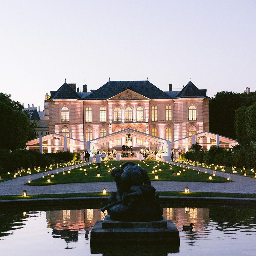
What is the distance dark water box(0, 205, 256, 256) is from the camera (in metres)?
8.20

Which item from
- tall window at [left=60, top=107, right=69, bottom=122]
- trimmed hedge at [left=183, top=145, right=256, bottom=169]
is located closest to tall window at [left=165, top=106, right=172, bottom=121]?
tall window at [left=60, top=107, right=69, bottom=122]

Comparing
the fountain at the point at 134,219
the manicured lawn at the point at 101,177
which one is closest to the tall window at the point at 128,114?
the manicured lawn at the point at 101,177

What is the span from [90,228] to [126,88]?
59.5m

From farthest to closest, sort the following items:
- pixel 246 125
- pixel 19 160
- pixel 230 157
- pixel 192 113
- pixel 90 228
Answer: pixel 192 113 < pixel 246 125 < pixel 230 157 < pixel 19 160 < pixel 90 228

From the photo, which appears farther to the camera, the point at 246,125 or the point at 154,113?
the point at 154,113

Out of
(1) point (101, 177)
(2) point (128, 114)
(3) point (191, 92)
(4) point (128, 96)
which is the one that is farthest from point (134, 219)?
(3) point (191, 92)

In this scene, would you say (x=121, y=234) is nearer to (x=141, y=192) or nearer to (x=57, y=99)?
(x=141, y=192)

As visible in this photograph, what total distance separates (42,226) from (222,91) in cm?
6629

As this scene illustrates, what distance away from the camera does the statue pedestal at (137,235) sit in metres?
8.55

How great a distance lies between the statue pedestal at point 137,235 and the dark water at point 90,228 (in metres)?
0.15

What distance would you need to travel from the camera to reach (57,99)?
225 feet

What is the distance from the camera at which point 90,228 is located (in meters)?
10.1

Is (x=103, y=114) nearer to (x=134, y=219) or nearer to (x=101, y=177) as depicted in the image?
(x=101, y=177)

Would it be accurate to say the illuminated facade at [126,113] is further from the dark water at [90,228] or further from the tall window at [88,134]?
the dark water at [90,228]
